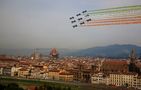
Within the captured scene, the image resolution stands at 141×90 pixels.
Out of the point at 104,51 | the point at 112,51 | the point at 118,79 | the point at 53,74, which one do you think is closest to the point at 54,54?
the point at 53,74

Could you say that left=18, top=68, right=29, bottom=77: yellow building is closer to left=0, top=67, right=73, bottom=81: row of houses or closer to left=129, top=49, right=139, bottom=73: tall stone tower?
left=0, top=67, right=73, bottom=81: row of houses

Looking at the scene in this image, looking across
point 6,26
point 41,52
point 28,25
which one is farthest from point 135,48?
point 6,26

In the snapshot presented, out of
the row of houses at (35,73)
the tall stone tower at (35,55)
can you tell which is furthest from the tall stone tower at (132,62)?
the tall stone tower at (35,55)

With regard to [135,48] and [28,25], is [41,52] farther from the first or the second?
[135,48]

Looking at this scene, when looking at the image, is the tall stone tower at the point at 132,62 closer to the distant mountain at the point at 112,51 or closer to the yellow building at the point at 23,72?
the distant mountain at the point at 112,51

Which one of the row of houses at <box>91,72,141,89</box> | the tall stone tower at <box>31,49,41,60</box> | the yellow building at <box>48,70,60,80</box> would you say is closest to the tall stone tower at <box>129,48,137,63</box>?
the row of houses at <box>91,72,141,89</box>

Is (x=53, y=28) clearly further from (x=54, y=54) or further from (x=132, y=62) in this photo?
(x=132, y=62)
